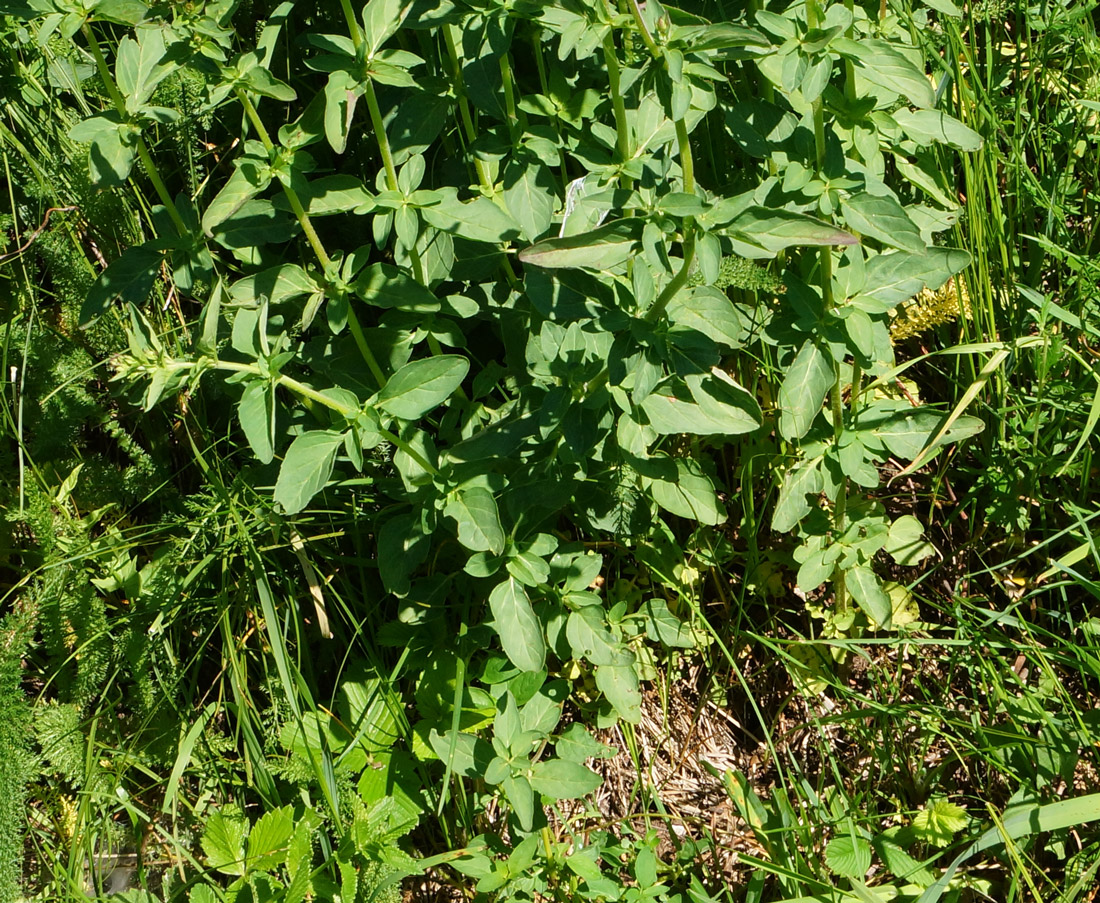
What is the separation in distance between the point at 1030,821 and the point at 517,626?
1085 millimetres

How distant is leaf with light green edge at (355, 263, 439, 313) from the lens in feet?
6.19

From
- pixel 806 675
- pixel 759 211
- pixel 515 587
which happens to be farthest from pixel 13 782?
pixel 759 211

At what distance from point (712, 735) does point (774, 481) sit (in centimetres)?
69

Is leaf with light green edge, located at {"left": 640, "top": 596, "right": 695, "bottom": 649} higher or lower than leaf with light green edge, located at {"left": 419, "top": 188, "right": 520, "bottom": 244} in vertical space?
lower

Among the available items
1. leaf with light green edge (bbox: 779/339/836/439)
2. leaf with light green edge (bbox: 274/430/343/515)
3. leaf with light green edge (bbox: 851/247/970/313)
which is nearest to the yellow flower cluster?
leaf with light green edge (bbox: 851/247/970/313)

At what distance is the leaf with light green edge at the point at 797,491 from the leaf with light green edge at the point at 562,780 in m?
A: 0.67

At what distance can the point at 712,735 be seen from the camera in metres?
2.61

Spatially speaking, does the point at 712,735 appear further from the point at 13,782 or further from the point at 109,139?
the point at 109,139

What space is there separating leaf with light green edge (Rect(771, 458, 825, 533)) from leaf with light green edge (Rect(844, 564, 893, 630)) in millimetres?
258

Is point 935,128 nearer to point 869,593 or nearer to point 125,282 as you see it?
point 869,593

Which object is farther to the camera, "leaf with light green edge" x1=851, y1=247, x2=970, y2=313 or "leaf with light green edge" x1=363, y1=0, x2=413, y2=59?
"leaf with light green edge" x1=851, y1=247, x2=970, y2=313

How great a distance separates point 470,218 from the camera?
1833mm

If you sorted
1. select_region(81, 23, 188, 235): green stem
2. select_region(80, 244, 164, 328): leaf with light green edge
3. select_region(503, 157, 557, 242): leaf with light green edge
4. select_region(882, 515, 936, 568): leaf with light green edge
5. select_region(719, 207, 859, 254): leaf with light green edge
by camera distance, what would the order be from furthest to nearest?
1. select_region(882, 515, 936, 568): leaf with light green edge
2. select_region(80, 244, 164, 328): leaf with light green edge
3. select_region(503, 157, 557, 242): leaf with light green edge
4. select_region(81, 23, 188, 235): green stem
5. select_region(719, 207, 859, 254): leaf with light green edge

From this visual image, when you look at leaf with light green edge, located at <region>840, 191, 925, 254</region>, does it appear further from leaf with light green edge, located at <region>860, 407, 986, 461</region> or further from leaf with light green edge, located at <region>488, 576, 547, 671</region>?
leaf with light green edge, located at <region>488, 576, 547, 671</region>
